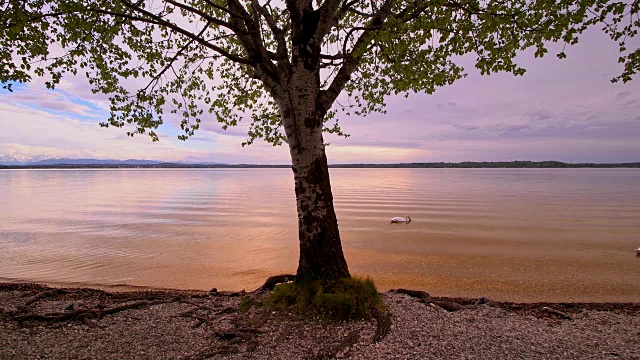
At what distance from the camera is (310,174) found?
22.1ft

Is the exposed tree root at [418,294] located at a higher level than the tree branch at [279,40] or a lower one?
lower

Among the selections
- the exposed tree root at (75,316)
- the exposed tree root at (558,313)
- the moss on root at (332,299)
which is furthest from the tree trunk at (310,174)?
the exposed tree root at (558,313)

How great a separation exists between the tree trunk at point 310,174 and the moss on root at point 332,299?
24 cm

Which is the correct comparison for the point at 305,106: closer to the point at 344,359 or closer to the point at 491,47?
the point at 491,47

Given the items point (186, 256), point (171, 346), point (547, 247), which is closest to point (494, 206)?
point (547, 247)

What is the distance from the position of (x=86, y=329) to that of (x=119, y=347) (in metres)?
1.29

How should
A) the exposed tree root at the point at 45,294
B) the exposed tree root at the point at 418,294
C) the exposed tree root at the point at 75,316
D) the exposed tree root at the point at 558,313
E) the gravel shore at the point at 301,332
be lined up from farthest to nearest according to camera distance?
the exposed tree root at the point at 418,294, the exposed tree root at the point at 45,294, the exposed tree root at the point at 558,313, the exposed tree root at the point at 75,316, the gravel shore at the point at 301,332

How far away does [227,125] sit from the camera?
11102mm

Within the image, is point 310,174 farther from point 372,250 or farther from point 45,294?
point 372,250

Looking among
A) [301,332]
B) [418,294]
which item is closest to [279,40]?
[301,332]

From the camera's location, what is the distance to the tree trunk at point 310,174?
6.74m

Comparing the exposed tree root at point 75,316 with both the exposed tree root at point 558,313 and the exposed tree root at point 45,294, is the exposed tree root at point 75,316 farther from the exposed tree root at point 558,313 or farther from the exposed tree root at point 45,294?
the exposed tree root at point 558,313

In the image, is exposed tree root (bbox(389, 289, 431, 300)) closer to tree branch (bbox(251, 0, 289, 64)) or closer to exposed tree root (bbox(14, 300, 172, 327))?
tree branch (bbox(251, 0, 289, 64))

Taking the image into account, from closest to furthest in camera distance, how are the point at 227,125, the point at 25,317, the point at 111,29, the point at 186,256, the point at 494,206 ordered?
the point at 25,317, the point at 111,29, the point at 227,125, the point at 186,256, the point at 494,206
